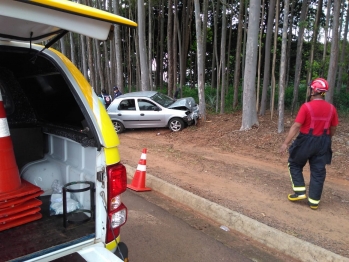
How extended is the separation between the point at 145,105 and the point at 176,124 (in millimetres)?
1541

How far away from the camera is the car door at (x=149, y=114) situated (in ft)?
39.4

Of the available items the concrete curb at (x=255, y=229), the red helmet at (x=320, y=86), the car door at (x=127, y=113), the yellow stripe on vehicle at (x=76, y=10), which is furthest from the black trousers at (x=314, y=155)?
the car door at (x=127, y=113)

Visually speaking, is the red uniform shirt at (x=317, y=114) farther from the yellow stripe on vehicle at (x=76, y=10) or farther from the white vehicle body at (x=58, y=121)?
the yellow stripe on vehicle at (x=76, y=10)

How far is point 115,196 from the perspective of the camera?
7.34 ft

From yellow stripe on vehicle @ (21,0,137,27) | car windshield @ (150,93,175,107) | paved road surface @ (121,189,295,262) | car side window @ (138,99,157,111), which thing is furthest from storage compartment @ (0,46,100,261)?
car windshield @ (150,93,175,107)

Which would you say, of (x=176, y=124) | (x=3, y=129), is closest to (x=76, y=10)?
(x=3, y=129)

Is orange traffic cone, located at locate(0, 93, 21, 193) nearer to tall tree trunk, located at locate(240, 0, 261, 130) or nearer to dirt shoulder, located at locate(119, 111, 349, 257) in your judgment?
dirt shoulder, located at locate(119, 111, 349, 257)

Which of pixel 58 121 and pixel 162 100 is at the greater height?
pixel 58 121

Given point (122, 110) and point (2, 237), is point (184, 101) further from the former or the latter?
point (2, 237)

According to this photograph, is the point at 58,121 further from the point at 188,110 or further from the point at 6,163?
the point at 188,110

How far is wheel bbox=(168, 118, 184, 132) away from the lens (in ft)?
38.7

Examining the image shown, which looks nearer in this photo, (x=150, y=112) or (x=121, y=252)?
(x=121, y=252)

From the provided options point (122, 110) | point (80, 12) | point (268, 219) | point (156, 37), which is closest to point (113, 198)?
point (80, 12)

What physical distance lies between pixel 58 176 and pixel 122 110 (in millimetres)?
9683
